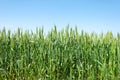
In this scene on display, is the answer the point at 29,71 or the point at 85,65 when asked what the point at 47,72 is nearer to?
the point at 29,71

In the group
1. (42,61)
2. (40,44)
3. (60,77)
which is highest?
(40,44)

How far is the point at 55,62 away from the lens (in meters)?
4.68

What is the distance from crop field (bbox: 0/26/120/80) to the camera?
14.9ft

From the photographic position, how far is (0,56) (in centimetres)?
538

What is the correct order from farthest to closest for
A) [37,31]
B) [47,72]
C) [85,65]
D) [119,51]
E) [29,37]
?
[29,37]
[37,31]
[85,65]
[47,72]
[119,51]

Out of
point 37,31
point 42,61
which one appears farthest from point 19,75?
point 37,31

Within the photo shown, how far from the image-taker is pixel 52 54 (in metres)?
4.74

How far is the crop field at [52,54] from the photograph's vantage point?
4547mm

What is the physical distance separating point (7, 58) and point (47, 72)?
1233 mm

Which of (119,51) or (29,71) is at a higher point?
(119,51)

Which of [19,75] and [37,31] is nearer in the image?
[19,75]

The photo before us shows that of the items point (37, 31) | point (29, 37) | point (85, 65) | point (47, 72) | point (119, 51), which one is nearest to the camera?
point (119, 51)

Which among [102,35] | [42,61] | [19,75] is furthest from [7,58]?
[102,35]

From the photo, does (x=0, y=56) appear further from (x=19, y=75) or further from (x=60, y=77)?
(x=60, y=77)
